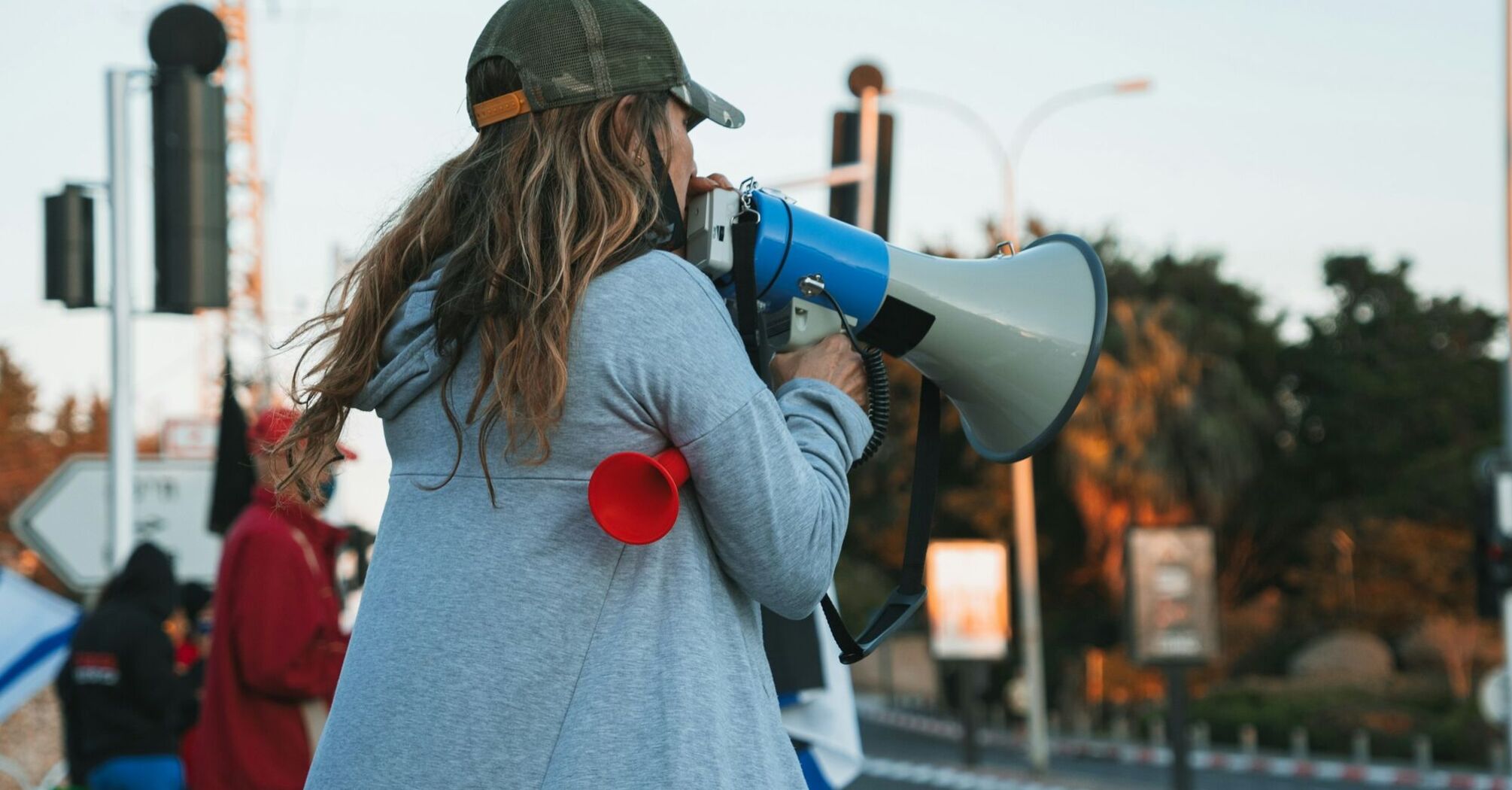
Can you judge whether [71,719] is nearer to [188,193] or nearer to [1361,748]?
[188,193]

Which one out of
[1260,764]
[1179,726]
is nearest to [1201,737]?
[1260,764]

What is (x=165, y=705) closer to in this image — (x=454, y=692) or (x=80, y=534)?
(x=80, y=534)

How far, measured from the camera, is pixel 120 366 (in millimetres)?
7484

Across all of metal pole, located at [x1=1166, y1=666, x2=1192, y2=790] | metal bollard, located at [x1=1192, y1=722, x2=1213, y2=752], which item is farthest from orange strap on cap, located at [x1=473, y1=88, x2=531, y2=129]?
metal bollard, located at [x1=1192, y1=722, x2=1213, y2=752]

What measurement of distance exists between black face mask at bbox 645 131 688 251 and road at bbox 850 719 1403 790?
1707 cm

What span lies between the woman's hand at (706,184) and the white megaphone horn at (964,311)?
3 cm

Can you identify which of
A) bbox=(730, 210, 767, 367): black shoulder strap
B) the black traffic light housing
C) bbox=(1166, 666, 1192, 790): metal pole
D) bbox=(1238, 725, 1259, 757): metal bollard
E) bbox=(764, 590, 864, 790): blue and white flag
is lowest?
bbox=(1238, 725, 1259, 757): metal bollard

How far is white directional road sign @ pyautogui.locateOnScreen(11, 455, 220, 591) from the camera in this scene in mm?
8758

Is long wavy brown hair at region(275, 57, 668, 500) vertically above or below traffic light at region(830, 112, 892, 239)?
below

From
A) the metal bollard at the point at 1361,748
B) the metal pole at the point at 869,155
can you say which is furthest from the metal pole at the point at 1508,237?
the metal bollard at the point at 1361,748

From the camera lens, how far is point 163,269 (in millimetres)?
6242

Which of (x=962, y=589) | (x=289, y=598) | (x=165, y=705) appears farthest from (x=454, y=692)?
(x=962, y=589)

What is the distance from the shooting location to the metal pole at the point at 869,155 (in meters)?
10.7

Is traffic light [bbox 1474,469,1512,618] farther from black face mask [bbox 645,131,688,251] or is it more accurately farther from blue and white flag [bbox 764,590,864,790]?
black face mask [bbox 645,131,688,251]
